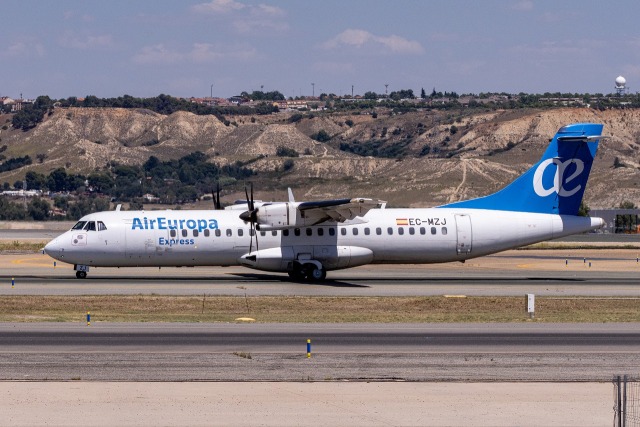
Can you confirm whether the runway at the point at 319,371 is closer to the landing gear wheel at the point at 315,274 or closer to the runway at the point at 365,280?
the runway at the point at 365,280

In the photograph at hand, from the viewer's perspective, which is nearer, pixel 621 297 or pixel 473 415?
pixel 473 415

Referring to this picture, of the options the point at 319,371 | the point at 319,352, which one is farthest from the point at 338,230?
the point at 319,371

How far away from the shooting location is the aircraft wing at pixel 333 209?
45000 mm

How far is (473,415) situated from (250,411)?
443cm

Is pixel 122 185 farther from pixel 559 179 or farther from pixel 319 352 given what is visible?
pixel 319 352

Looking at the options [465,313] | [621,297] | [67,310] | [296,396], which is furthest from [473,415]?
[621,297]

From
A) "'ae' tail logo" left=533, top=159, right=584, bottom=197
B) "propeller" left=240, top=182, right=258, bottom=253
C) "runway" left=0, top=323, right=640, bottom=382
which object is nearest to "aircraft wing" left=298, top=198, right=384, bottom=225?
"propeller" left=240, top=182, right=258, bottom=253

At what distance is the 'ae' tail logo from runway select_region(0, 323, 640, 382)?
1726 cm

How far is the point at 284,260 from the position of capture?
47.0 metres

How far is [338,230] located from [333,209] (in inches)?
74.8

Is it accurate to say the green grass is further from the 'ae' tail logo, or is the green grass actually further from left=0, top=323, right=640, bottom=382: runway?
left=0, top=323, right=640, bottom=382: runway

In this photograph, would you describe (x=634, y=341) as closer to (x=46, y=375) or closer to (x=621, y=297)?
(x=621, y=297)

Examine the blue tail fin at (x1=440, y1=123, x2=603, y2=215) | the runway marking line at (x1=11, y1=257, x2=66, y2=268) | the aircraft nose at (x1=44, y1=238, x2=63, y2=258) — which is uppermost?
the blue tail fin at (x1=440, y1=123, x2=603, y2=215)

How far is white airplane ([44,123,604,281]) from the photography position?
46406 mm
